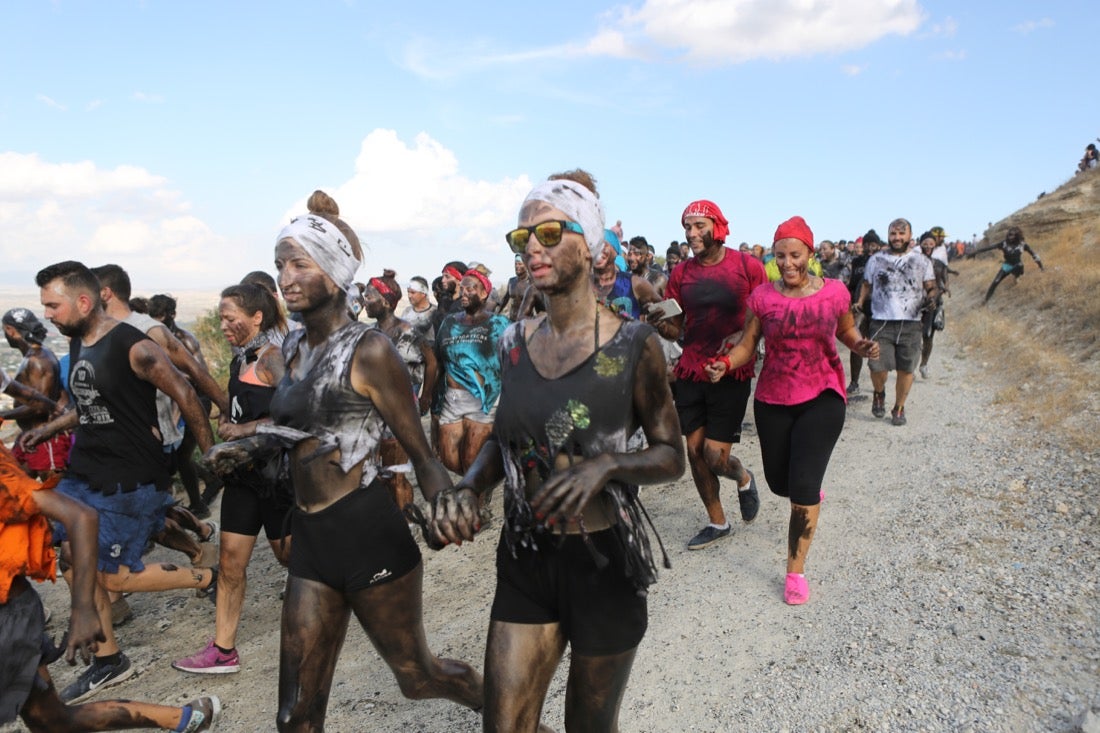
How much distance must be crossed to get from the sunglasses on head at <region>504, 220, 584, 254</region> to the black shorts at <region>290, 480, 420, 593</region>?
117cm

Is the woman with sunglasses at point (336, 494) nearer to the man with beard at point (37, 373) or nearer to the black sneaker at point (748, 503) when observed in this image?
the black sneaker at point (748, 503)

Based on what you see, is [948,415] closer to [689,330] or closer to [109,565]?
[689,330]

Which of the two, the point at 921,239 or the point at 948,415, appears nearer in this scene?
the point at 948,415

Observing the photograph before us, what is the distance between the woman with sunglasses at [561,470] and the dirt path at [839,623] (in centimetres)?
132

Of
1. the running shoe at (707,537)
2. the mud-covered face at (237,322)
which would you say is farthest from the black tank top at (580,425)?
the running shoe at (707,537)

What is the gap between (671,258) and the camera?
14.5 metres

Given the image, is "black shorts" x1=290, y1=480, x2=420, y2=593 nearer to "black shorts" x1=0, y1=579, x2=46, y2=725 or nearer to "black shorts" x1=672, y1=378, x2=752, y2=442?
"black shorts" x1=0, y1=579, x2=46, y2=725

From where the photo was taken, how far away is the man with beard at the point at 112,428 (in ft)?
13.2

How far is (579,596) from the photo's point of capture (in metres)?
2.28

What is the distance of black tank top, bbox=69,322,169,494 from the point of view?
4.03 m

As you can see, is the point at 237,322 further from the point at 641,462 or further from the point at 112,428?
the point at 641,462

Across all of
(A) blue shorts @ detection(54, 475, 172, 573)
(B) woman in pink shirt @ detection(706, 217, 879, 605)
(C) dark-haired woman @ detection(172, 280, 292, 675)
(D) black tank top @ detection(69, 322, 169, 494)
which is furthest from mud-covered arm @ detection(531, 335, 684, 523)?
(A) blue shorts @ detection(54, 475, 172, 573)

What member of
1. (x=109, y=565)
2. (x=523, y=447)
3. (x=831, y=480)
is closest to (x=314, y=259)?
(x=523, y=447)

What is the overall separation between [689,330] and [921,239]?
25.6 feet
